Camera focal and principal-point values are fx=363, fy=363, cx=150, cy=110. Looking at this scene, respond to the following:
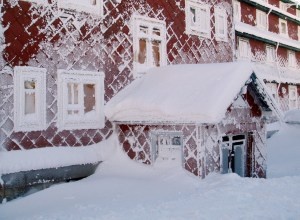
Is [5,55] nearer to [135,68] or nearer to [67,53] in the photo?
[67,53]

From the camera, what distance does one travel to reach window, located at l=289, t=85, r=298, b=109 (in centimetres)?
2842

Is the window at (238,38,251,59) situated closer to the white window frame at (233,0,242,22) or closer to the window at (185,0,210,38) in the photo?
the white window frame at (233,0,242,22)

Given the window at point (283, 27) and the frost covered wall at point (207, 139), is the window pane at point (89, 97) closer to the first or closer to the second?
the frost covered wall at point (207, 139)

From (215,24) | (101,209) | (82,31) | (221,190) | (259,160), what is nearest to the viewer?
(101,209)

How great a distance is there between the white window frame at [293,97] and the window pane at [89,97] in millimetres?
20703

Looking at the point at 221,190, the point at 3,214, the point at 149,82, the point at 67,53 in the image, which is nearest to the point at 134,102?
the point at 149,82

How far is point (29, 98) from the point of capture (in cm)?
1033

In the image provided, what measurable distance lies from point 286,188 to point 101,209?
4.88m

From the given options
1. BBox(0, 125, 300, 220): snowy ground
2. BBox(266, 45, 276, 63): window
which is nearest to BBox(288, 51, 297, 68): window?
BBox(266, 45, 276, 63): window

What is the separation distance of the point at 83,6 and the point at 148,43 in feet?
9.73

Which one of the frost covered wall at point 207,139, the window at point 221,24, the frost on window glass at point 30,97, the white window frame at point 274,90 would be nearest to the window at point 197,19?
the window at point 221,24

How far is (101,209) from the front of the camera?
8008 millimetres

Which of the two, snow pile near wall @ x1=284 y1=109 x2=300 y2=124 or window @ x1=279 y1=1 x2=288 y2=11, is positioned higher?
window @ x1=279 y1=1 x2=288 y2=11

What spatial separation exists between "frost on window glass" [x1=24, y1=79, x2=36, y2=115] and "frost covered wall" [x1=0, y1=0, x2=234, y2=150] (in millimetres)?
360
